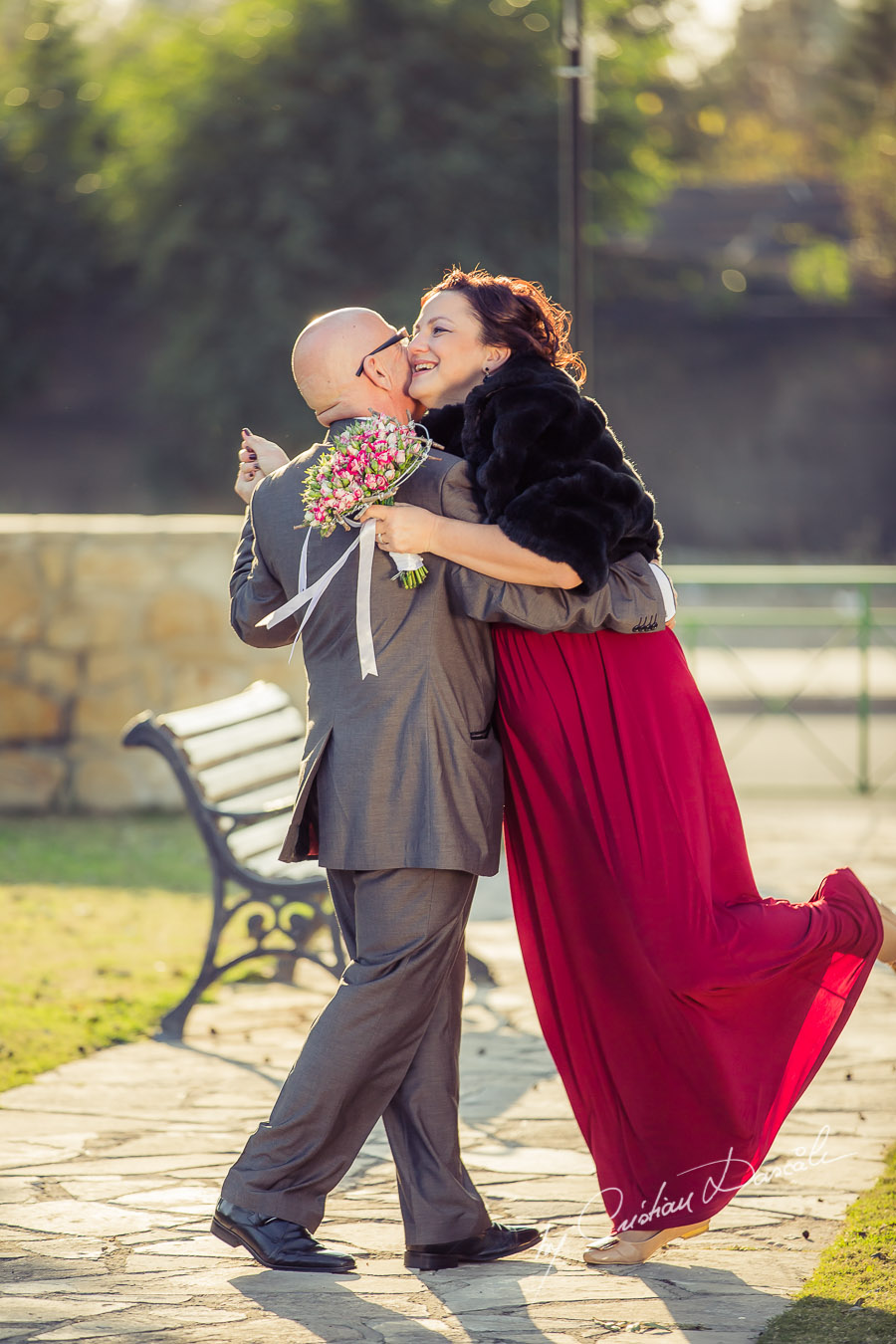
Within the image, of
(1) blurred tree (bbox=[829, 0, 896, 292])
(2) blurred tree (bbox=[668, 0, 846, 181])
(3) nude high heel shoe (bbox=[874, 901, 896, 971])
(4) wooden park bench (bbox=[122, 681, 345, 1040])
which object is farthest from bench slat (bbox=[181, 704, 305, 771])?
(2) blurred tree (bbox=[668, 0, 846, 181])

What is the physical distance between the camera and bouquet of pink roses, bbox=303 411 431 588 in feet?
9.95

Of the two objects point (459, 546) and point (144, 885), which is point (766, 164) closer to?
point (144, 885)

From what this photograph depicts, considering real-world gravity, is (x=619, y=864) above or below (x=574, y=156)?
below

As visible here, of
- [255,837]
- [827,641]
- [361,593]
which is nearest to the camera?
[361,593]

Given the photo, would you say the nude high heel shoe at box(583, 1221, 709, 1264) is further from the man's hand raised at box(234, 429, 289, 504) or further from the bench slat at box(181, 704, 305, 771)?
the bench slat at box(181, 704, 305, 771)

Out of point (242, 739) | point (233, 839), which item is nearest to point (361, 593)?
point (233, 839)

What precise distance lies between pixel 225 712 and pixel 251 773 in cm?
24

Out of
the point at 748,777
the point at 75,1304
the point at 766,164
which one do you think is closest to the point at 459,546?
the point at 75,1304

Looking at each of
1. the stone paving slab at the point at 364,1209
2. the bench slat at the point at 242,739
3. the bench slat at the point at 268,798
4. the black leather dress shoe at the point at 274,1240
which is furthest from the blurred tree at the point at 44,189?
the black leather dress shoe at the point at 274,1240

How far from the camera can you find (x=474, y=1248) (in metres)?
3.25

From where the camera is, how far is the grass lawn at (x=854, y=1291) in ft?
9.25

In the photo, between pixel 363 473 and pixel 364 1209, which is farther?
pixel 364 1209

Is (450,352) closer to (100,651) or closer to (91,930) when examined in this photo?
(91,930)

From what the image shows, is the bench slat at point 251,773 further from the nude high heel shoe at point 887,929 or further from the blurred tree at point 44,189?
the blurred tree at point 44,189
